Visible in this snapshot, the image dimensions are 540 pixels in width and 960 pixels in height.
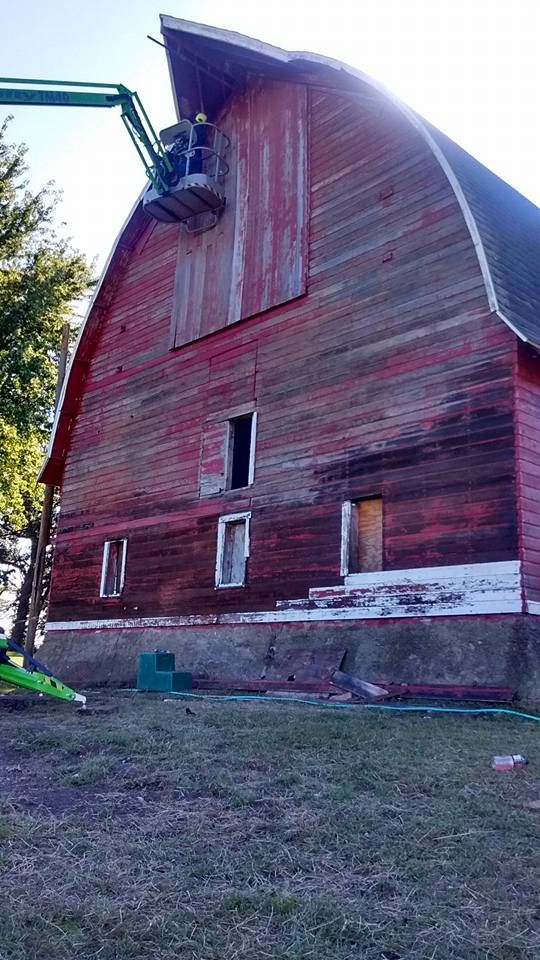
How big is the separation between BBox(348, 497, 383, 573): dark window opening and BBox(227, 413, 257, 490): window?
3109 millimetres

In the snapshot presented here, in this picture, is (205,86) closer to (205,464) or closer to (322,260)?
(322,260)

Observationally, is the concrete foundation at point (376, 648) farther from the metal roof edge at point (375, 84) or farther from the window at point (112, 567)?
the metal roof edge at point (375, 84)

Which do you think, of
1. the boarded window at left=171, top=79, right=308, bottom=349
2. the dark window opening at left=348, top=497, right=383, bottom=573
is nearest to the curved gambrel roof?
the boarded window at left=171, top=79, right=308, bottom=349

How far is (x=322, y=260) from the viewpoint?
14.3m

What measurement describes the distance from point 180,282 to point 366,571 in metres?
8.54

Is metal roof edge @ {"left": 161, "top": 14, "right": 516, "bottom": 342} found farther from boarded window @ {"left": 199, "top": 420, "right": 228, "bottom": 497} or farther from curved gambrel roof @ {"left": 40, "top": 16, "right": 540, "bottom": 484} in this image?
boarded window @ {"left": 199, "top": 420, "right": 228, "bottom": 497}

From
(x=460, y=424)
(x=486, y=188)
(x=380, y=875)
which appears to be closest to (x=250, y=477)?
(x=460, y=424)

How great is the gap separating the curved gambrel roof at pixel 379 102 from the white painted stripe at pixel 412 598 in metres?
3.23

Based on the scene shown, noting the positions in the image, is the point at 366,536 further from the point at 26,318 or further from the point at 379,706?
the point at 26,318

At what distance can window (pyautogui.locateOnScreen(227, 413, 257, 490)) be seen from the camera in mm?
15239

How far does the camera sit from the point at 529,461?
10680 mm

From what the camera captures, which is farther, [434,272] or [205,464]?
[205,464]

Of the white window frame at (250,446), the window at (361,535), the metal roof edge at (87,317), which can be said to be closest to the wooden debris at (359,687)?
the window at (361,535)

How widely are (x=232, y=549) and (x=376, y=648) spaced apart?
4131 millimetres
